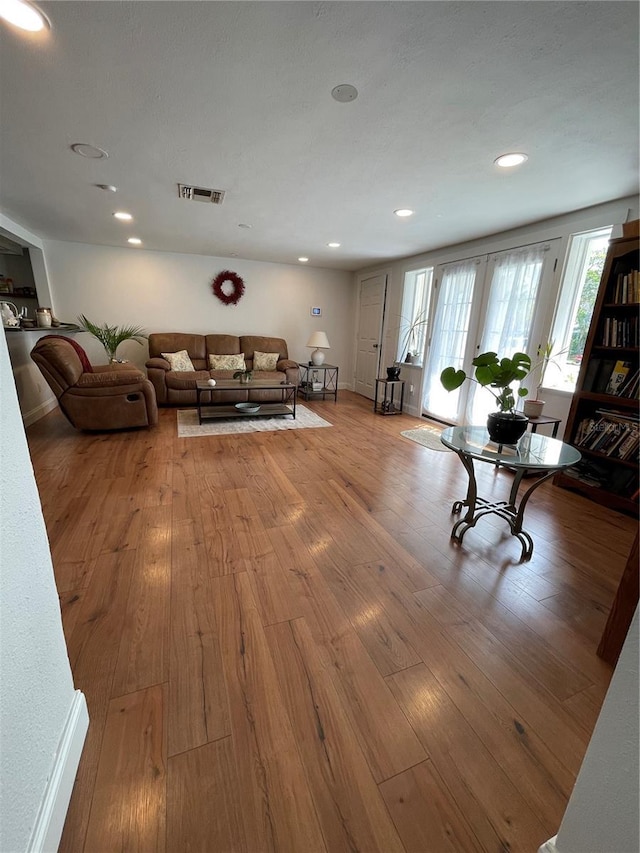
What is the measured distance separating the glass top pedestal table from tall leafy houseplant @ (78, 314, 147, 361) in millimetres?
4961

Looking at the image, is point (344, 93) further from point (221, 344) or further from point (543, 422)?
point (221, 344)

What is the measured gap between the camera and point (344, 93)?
1566 mm

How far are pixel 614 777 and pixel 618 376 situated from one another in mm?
2800

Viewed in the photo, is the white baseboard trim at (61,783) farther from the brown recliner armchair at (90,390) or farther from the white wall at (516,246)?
the white wall at (516,246)

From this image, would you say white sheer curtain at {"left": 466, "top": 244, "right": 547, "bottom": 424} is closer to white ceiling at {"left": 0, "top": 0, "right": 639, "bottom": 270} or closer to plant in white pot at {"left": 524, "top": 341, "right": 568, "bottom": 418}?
plant in white pot at {"left": 524, "top": 341, "right": 568, "bottom": 418}

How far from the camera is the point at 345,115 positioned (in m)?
1.73

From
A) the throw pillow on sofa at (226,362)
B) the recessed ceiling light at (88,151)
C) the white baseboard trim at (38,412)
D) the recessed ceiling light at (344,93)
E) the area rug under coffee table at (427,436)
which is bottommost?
the area rug under coffee table at (427,436)

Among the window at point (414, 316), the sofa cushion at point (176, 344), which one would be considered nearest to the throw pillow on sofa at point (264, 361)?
the sofa cushion at point (176, 344)

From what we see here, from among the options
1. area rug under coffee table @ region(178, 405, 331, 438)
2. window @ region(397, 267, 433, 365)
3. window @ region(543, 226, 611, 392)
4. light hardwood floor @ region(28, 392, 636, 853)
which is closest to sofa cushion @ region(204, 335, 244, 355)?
area rug under coffee table @ region(178, 405, 331, 438)

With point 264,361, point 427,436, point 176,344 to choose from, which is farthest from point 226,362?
point 427,436

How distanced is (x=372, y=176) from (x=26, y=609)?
2.93 m

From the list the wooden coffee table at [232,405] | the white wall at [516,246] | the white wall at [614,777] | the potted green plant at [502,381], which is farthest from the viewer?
the wooden coffee table at [232,405]

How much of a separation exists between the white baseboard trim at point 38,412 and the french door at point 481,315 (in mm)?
4974

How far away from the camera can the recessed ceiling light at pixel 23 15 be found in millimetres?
1185
